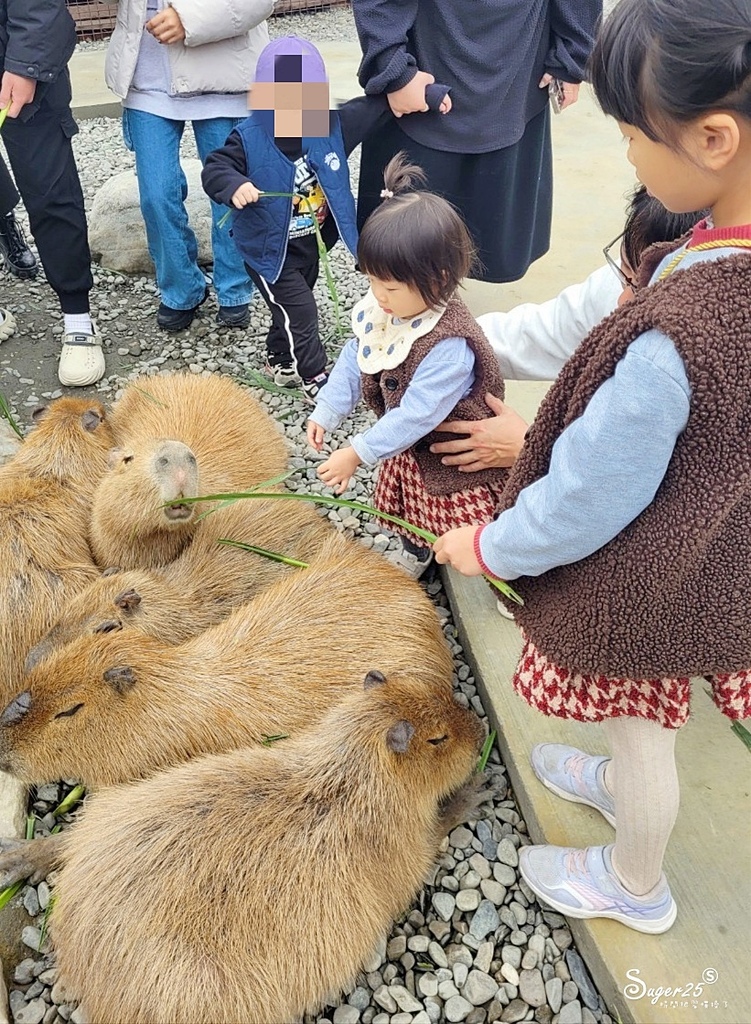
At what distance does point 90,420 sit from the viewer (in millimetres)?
2654

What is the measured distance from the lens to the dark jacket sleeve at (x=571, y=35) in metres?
2.93

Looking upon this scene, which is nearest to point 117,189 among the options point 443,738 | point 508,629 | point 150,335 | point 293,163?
point 150,335

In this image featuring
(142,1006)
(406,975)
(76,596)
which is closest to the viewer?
(142,1006)

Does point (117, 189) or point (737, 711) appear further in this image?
point (117, 189)

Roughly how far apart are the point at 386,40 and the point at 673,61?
6.59 feet

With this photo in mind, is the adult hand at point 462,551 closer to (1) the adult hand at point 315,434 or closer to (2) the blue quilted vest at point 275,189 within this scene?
(1) the adult hand at point 315,434

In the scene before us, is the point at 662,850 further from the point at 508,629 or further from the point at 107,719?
the point at 107,719

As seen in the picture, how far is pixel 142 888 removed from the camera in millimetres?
1562

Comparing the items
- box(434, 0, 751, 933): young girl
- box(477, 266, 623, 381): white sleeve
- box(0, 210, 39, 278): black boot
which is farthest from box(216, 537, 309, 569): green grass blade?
box(0, 210, 39, 278): black boot

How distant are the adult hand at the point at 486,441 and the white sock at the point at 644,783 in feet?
2.80

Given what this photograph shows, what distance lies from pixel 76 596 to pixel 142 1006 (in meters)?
1.14

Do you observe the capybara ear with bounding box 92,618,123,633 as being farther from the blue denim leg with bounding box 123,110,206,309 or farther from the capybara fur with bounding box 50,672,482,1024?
the blue denim leg with bounding box 123,110,206,309

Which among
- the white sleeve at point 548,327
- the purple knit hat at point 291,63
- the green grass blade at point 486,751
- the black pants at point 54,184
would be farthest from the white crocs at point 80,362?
the green grass blade at point 486,751

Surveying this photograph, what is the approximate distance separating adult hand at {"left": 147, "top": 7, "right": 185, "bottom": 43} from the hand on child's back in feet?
2.78
